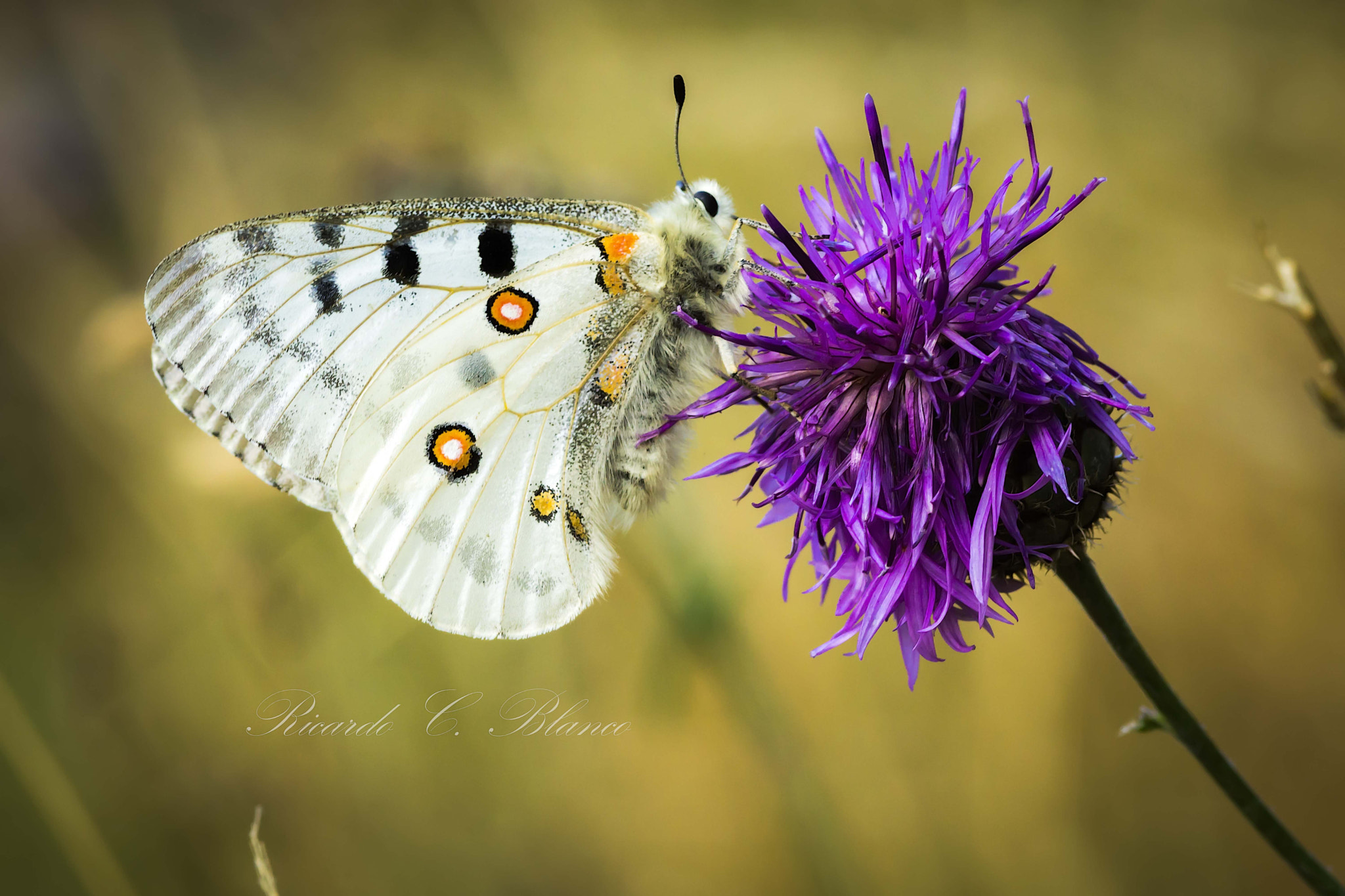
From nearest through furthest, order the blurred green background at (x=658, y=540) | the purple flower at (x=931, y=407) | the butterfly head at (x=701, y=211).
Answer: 1. the purple flower at (x=931, y=407)
2. the butterfly head at (x=701, y=211)
3. the blurred green background at (x=658, y=540)

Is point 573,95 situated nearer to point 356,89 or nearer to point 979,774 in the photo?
point 356,89

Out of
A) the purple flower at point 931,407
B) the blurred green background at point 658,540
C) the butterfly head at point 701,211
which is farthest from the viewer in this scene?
the blurred green background at point 658,540

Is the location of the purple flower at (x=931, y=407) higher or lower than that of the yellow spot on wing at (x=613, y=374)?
lower

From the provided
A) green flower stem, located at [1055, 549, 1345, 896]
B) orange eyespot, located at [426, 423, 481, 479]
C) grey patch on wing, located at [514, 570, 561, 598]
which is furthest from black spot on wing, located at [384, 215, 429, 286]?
green flower stem, located at [1055, 549, 1345, 896]

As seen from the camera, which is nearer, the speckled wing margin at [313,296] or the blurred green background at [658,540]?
the speckled wing margin at [313,296]

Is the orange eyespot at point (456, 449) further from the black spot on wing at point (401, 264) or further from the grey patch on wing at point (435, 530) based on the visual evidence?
the black spot on wing at point (401, 264)

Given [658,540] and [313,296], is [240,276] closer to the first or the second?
[313,296]

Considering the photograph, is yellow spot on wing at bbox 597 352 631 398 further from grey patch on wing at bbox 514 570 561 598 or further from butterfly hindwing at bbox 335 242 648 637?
grey patch on wing at bbox 514 570 561 598

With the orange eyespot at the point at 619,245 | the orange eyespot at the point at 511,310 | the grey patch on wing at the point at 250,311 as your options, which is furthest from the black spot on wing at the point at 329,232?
the orange eyespot at the point at 619,245

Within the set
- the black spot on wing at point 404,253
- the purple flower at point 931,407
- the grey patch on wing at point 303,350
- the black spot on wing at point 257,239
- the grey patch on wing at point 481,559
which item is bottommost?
the purple flower at point 931,407

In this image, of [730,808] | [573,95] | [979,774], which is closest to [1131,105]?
[573,95]
